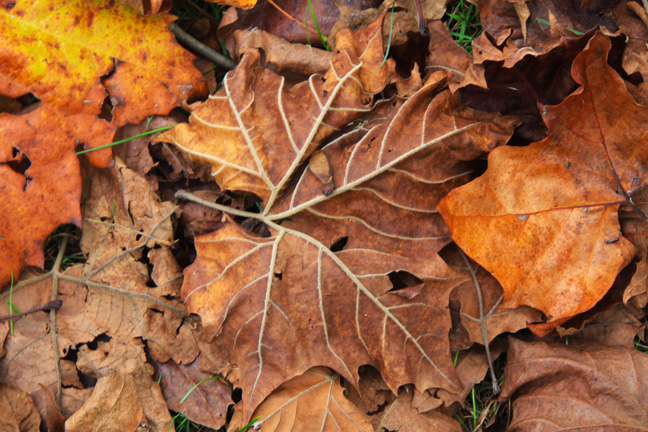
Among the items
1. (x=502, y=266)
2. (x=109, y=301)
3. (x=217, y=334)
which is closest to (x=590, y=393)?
(x=502, y=266)

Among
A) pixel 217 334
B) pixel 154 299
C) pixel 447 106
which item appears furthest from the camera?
pixel 154 299

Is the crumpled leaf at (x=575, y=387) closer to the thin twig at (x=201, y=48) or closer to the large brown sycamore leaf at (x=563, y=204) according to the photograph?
the large brown sycamore leaf at (x=563, y=204)

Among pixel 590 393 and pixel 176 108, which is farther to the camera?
pixel 176 108

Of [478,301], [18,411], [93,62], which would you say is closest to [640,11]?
[478,301]

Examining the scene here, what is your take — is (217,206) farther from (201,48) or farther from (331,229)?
(201,48)

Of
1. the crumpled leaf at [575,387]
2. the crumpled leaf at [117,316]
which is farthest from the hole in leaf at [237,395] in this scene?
the crumpled leaf at [575,387]

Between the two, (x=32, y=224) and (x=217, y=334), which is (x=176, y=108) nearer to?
(x=32, y=224)
